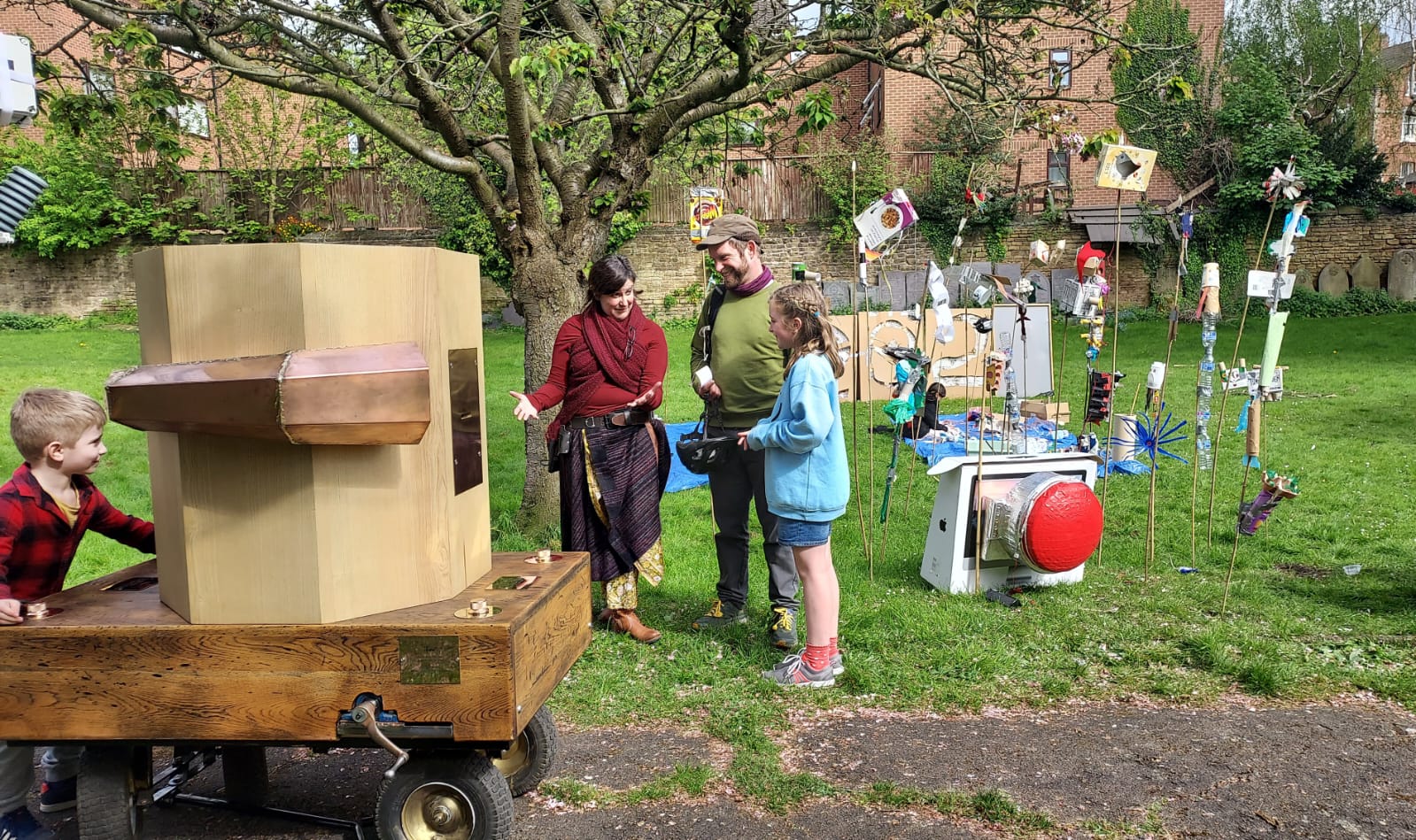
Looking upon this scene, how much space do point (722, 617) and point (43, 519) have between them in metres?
2.83

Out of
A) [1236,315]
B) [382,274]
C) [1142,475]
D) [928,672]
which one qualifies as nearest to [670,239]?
[1236,315]

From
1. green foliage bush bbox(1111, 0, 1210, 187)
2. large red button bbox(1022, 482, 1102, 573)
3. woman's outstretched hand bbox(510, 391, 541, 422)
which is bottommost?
large red button bbox(1022, 482, 1102, 573)

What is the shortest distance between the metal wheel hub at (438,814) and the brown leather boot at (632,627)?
2.01 m

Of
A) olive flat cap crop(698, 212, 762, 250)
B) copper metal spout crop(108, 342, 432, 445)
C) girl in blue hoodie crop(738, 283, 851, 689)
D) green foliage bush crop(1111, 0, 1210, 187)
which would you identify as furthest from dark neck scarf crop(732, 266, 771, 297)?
green foliage bush crop(1111, 0, 1210, 187)

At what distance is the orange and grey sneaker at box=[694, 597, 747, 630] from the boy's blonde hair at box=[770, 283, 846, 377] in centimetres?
142

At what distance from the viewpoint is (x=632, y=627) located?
475 cm

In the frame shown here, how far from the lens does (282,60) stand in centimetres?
626

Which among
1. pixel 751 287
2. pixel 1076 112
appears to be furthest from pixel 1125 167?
pixel 1076 112

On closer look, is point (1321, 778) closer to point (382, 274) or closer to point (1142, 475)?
point (382, 274)

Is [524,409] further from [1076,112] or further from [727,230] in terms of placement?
[1076,112]

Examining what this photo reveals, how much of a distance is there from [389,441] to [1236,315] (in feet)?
66.4

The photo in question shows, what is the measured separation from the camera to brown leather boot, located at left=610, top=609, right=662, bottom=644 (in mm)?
4707

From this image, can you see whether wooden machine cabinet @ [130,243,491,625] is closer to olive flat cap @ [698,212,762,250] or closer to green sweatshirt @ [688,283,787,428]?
olive flat cap @ [698,212,762,250]

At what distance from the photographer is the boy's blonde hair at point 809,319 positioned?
3979mm
